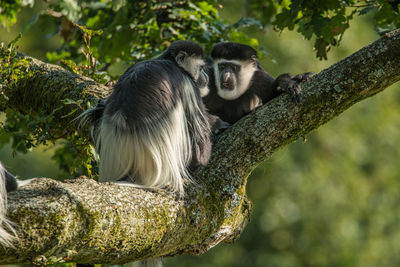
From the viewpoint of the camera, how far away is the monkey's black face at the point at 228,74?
3.70 metres

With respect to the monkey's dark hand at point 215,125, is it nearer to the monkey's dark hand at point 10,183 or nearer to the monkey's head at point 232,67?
the monkey's head at point 232,67

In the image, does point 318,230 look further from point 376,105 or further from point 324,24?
point 324,24

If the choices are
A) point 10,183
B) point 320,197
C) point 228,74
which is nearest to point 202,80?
→ point 228,74

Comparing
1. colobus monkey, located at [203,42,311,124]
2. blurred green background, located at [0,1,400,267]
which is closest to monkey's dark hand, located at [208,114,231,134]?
colobus monkey, located at [203,42,311,124]

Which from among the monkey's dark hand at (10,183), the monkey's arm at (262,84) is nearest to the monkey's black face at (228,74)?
the monkey's arm at (262,84)

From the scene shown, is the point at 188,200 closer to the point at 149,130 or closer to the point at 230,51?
the point at 149,130

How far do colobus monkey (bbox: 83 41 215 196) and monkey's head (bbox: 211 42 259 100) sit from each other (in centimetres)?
64

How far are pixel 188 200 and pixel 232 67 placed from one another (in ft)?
4.95

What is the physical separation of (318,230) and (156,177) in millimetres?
8955

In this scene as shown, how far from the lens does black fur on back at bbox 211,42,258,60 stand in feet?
12.2

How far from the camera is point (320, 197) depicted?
11.2 metres

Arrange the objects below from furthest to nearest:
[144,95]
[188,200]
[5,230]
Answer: [144,95] → [188,200] → [5,230]

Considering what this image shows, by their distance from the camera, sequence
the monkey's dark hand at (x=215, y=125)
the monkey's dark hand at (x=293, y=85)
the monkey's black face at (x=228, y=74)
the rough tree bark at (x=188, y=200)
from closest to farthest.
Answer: the rough tree bark at (x=188, y=200)
the monkey's dark hand at (x=293, y=85)
the monkey's dark hand at (x=215, y=125)
the monkey's black face at (x=228, y=74)

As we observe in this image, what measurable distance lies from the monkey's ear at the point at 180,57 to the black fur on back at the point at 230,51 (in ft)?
1.73
